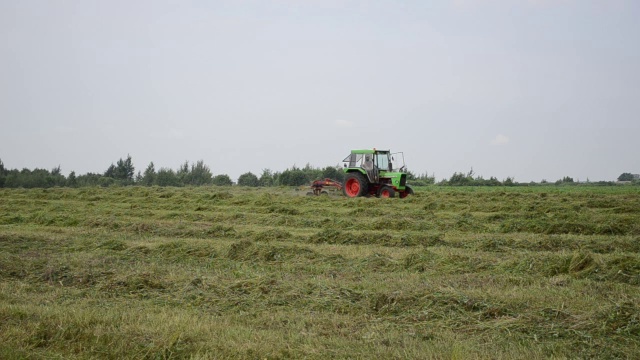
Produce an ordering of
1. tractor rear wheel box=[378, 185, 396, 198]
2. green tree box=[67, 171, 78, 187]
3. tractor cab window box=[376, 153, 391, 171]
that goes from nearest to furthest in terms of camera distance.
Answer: tractor rear wheel box=[378, 185, 396, 198] < tractor cab window box=[376, 153, 391, 171] < green tree box=[67, 171, 78, 187]

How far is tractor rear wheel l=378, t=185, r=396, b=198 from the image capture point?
22719mm

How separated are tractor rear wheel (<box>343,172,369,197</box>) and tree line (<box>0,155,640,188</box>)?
14176mm

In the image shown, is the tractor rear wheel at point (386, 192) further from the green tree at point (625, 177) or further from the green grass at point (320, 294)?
the green tree at point (625, 177)

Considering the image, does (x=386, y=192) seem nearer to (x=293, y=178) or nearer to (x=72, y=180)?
(x=293, y=178)

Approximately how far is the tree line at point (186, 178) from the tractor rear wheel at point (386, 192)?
15414 mm

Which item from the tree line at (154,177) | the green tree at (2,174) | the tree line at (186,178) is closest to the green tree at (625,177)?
the tree line at (186,178)

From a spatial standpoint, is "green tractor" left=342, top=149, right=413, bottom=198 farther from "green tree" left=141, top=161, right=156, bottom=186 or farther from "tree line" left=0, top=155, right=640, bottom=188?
"green tree" left=141, top=161, right=156, bottom=186

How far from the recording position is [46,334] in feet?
17.5

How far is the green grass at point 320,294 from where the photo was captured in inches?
199

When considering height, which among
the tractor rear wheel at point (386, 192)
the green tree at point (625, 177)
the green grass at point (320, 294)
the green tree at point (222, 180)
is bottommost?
the green grass at point (320, 294)

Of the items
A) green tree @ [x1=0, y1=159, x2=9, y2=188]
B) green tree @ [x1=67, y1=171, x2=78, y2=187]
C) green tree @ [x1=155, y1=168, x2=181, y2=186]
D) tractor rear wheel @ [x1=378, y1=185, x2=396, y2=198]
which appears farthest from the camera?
green tree @ [x1=155, y1=168, x2=181, y2=186]

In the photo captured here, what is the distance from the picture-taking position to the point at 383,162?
23984 mm

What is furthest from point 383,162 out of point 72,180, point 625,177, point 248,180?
point 625,177

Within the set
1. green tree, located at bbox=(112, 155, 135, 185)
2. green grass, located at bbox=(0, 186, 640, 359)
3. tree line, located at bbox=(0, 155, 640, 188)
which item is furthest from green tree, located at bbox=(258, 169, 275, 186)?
green grass, located at bbox=(0, 186, 640, 359)
